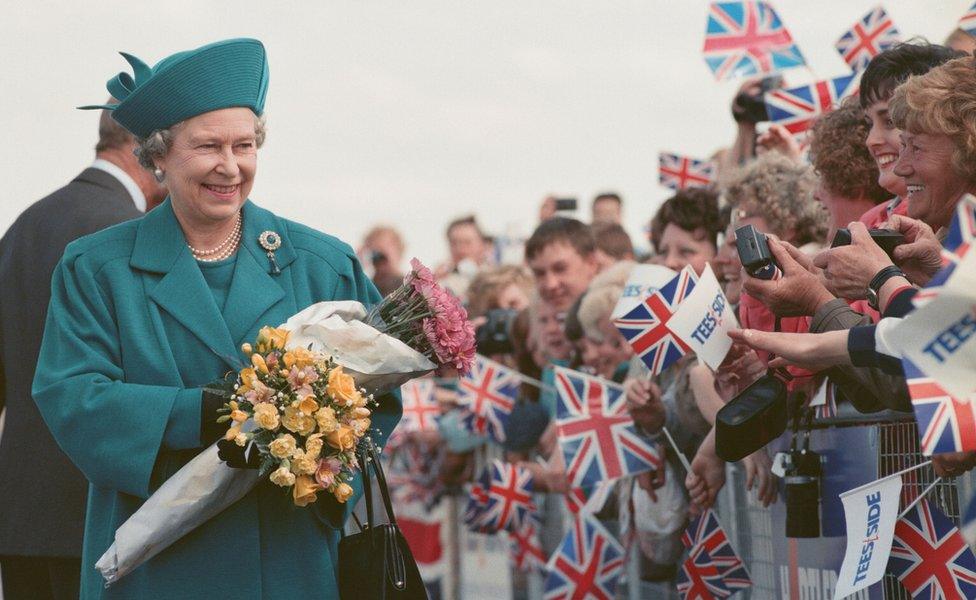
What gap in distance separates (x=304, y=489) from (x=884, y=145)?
6.94 feet

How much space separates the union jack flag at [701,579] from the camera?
587 cm

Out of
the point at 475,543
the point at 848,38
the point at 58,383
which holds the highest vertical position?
the point at 848,38

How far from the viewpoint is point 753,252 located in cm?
439

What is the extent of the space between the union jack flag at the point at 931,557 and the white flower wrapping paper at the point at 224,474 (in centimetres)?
136

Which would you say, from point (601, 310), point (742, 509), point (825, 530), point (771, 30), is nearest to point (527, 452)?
point (601, 310)

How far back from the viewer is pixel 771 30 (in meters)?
8.13

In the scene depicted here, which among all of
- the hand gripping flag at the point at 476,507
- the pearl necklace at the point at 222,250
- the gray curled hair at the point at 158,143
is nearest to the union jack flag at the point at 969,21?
the gray curled hair at the point at 158,143

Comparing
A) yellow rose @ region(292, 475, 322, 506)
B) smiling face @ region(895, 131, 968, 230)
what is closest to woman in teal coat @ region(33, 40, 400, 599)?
yellow rose @ region(292, 475, 322, 506)

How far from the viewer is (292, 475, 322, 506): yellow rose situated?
413 cm

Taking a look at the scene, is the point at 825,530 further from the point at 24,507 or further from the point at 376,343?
the point at 24,507

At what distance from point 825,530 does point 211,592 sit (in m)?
1.81

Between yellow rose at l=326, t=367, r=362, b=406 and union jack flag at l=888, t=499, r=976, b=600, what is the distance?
1.51 metres

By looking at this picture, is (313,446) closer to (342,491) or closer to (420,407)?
(342,491)

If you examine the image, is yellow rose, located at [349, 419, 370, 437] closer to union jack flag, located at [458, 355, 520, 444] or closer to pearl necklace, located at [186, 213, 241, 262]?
pearl necklace, located at [186, 213, 241, 262]
